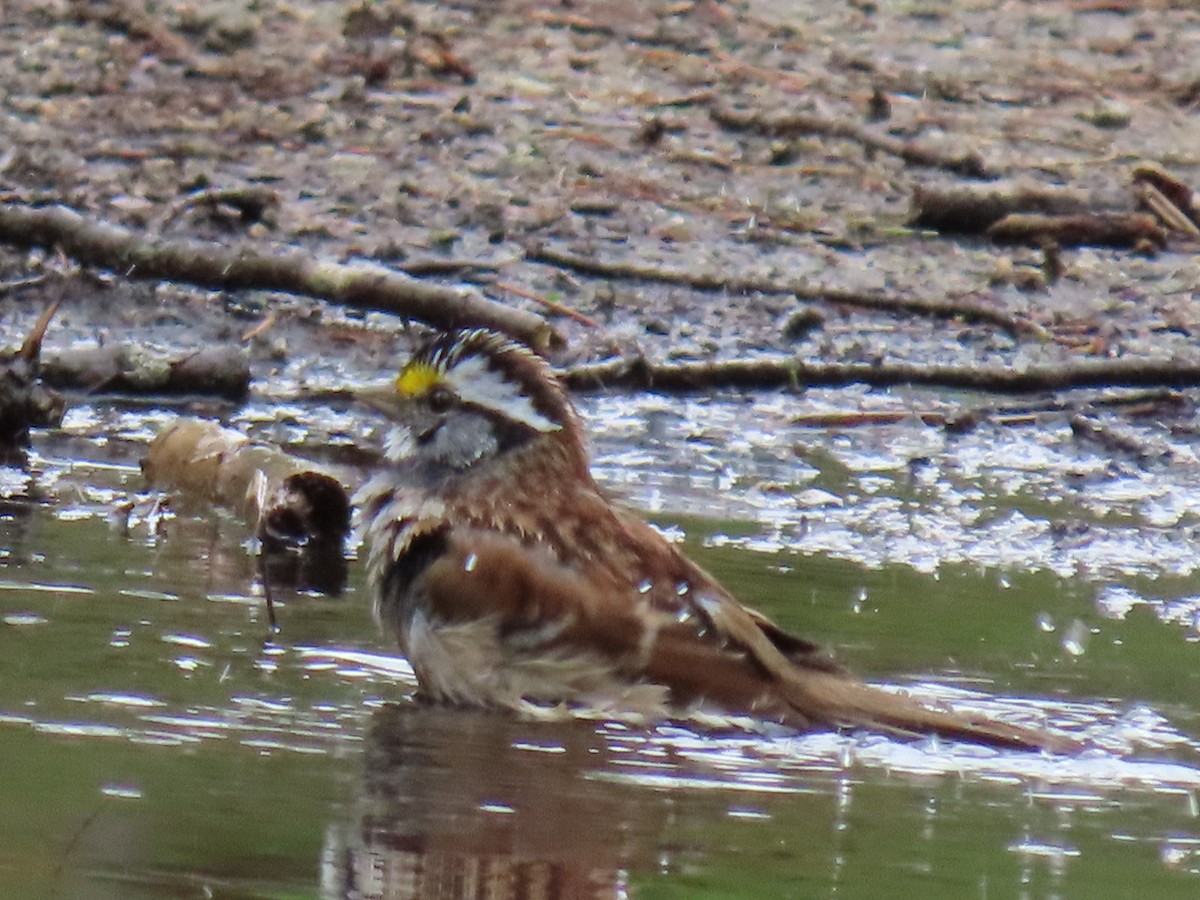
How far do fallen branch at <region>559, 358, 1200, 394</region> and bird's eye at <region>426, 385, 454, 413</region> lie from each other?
310 centimetres

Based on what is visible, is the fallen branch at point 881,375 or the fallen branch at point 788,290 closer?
the fallen branch at point 881,375

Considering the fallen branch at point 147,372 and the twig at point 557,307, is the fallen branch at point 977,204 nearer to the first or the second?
the twig at point 557,307

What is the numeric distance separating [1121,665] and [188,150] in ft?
22.1

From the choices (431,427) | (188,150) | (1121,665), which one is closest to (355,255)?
(188,150)

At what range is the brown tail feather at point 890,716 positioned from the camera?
607cm

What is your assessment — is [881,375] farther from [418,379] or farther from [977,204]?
[418,379]

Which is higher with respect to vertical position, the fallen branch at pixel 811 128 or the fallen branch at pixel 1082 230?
the fallen branch at pixel 811 128

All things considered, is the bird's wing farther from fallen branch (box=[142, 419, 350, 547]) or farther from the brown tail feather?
fallen branch (box=[142, 419, 350, 547])

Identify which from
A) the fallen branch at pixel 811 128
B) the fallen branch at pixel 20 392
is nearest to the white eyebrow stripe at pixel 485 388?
the fallen branch at pixel 20 392

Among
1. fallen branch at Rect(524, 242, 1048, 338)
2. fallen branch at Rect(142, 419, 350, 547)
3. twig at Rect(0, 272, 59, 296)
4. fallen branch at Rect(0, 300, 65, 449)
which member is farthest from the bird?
fallen branch at Rect(524, 242, 1048, 338)

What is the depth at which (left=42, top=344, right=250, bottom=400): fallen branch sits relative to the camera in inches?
379

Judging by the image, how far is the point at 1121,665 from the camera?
6.90 metres

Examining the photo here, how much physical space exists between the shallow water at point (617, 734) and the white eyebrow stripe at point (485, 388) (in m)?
0.69

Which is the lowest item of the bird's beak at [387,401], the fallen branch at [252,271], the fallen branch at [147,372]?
the fallen branch at [147,372]
